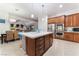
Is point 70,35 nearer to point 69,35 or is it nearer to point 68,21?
point 69,35

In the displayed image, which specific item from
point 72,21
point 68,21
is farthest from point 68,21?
point 72,21

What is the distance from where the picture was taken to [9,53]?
2.87 meters

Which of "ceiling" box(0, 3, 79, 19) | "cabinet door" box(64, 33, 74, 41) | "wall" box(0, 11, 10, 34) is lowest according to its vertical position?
"cabinet door" box(64, 33, 74, 41)

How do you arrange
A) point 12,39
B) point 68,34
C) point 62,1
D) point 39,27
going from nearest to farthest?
point 62,1 → point 39,27 → point 12,39 → point 68,34

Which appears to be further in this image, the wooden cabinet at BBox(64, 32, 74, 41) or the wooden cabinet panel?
the wooden cabinet panel

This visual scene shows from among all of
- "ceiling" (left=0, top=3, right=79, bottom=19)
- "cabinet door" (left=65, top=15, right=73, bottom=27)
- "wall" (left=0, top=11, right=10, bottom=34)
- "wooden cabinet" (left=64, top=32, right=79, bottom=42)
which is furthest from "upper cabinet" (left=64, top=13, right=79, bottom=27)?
"wall" (left=0, top=11, right=10, bottom=34)

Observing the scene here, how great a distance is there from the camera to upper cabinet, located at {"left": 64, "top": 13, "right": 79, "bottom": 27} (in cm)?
580

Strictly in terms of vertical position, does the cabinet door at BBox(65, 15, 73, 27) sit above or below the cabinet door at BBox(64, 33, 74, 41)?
above

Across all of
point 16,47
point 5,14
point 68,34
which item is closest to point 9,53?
point 16,47

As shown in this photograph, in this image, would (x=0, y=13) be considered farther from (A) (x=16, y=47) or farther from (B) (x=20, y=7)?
(A) (x=16, y=47)

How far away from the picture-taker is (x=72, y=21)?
6152mm

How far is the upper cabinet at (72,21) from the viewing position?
580 cm

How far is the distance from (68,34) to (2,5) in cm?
457

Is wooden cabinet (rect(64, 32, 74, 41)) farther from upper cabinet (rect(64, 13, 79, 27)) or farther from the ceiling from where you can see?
the ceiling
